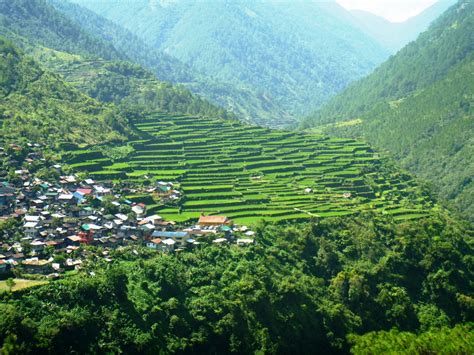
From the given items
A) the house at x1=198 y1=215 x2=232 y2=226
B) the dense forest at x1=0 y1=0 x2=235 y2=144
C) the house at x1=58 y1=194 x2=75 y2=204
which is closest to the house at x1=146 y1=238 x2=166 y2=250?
the house at x1=198 y1=215 x2=232 y2=226

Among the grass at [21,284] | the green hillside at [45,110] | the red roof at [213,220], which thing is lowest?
the green hillside at [45,110]

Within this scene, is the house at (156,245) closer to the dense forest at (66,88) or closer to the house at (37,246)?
the house at (37,246)

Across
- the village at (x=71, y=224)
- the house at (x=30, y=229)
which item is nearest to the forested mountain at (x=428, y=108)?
the village at (x=71, y=224)

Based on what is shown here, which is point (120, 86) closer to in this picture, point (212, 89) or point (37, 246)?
point (37, 246)

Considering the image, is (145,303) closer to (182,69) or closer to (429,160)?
(429,160)

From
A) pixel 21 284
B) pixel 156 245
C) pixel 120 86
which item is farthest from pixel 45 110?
pixel 21 284

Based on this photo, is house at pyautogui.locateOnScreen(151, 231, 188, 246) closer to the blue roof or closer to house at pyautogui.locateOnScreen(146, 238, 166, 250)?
the blue roof
